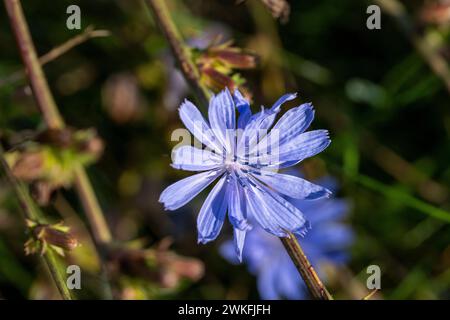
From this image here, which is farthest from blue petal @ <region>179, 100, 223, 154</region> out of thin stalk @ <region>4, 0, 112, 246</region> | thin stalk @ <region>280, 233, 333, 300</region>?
thin stalk @ <region>4, 0, 112, 246</region>

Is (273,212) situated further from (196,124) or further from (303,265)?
(196,124)

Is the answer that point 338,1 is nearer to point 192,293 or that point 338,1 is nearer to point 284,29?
point 284,29

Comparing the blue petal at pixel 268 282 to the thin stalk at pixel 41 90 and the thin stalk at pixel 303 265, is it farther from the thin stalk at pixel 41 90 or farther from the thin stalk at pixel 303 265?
the thin stalk at pixel 303 265

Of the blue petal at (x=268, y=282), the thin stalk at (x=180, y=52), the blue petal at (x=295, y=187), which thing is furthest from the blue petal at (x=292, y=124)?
the blue petal at (x=268, y=282)

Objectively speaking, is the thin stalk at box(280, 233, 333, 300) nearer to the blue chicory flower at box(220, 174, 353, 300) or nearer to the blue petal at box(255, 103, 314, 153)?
the blue petal at box(255, 103, 314, 153)

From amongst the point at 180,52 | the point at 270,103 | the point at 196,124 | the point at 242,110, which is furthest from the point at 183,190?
the point at 270,103
